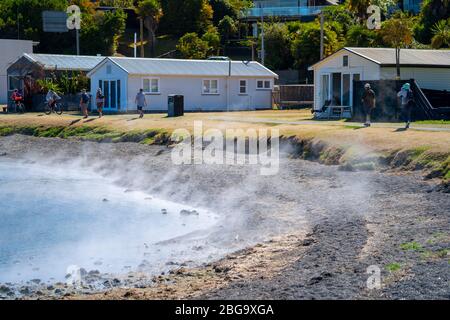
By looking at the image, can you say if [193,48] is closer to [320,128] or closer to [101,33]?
[101,33]

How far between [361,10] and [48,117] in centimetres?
2819

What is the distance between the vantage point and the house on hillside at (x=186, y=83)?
5012cm

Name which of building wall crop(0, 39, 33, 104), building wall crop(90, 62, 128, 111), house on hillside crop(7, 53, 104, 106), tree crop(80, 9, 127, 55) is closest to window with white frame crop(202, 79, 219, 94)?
building wall crop(90, 62, 128, 111)

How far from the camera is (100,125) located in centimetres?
4247

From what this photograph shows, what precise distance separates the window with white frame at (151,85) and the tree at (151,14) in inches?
1501

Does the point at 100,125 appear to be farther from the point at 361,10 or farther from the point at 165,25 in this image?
the point at 165,25

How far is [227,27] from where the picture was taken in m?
93.9

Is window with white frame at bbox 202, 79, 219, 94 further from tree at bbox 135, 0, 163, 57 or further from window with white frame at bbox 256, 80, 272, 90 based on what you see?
tree at bbox 135, 0, 163, 57

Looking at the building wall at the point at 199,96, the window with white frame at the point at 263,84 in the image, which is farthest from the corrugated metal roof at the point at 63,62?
the window with white frame at the point at 263,84

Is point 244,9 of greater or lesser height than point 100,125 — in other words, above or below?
above

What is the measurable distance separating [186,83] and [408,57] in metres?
15.7

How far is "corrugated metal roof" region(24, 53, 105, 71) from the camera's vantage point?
56.0m

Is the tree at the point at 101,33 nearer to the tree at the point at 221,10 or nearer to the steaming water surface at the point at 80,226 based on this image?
the tree at the point at 221,10

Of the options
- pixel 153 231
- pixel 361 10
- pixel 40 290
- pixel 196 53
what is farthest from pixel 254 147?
pixel 196 53
